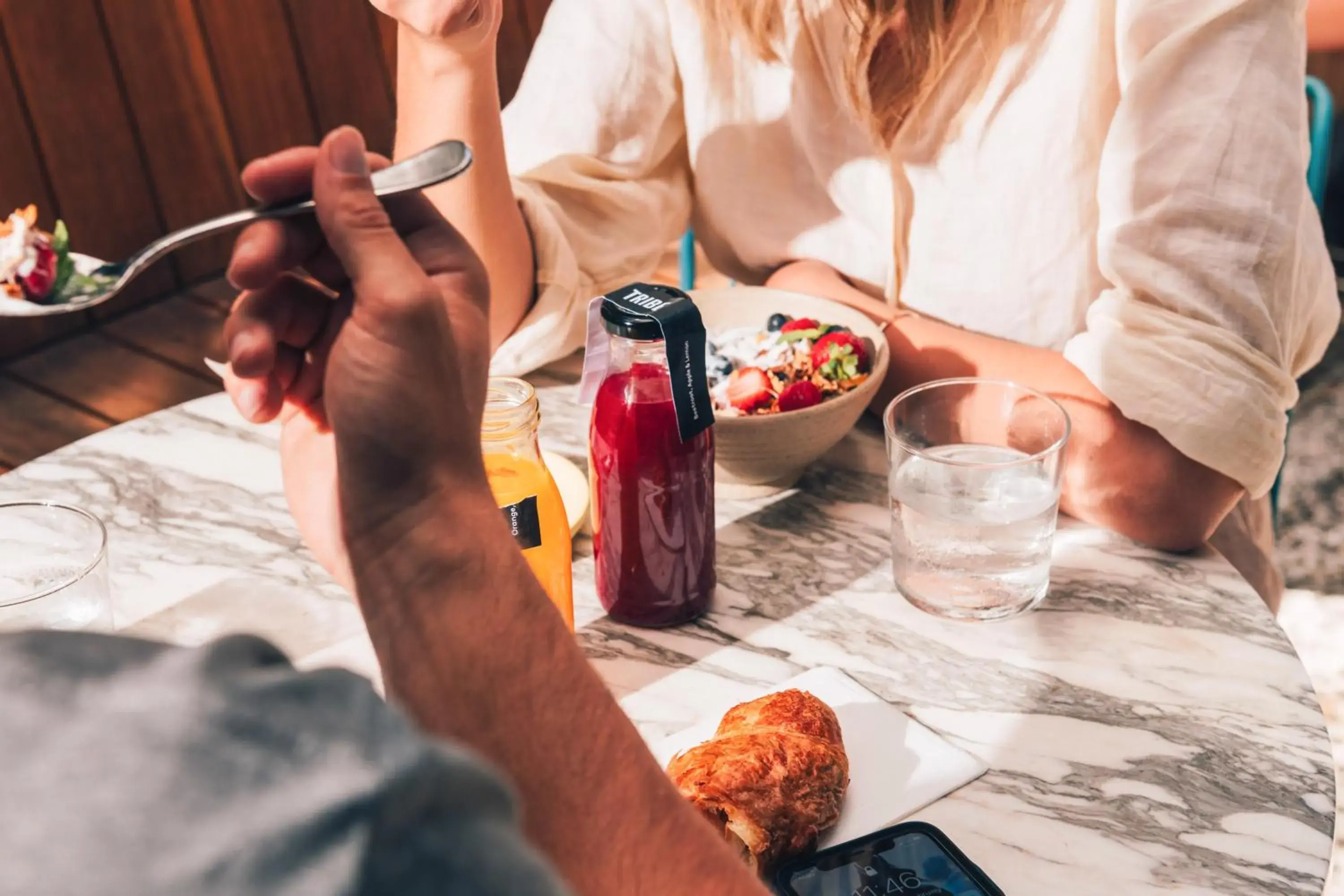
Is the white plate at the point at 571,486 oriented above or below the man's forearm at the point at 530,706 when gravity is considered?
below

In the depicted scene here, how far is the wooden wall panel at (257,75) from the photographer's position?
2.14 metres

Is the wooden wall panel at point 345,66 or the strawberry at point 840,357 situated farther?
the wooden wall panel at point 345,66

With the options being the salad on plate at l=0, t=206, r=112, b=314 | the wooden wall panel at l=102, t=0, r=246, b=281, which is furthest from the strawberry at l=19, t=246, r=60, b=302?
the wooden wall panel at l=102, t=0, r=246, b=281

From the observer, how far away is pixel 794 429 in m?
0.97

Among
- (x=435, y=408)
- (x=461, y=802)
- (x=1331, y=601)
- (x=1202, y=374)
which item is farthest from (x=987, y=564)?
(x=1331, y=601)

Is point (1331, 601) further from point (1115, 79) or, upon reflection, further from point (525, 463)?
point (525, 463)

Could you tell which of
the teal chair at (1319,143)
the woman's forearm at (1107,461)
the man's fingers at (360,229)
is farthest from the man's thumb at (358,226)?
the teal chair at (1319,143)

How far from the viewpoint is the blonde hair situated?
1127 mm

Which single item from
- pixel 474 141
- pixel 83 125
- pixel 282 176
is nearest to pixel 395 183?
pixel 282 176

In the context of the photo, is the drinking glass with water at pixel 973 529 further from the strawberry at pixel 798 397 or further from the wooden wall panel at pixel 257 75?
the wooden wall panel at pixel 257 75

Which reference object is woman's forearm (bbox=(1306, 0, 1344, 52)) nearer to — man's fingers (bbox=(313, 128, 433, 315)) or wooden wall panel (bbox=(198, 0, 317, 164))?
man's fingers (bbox=(313, 128, 433, 315))

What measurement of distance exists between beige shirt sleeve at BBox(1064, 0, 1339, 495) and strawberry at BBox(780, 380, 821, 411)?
0.76 ft

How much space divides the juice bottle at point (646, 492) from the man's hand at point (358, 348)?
0.20m

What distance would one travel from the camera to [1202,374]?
3.19 feet
